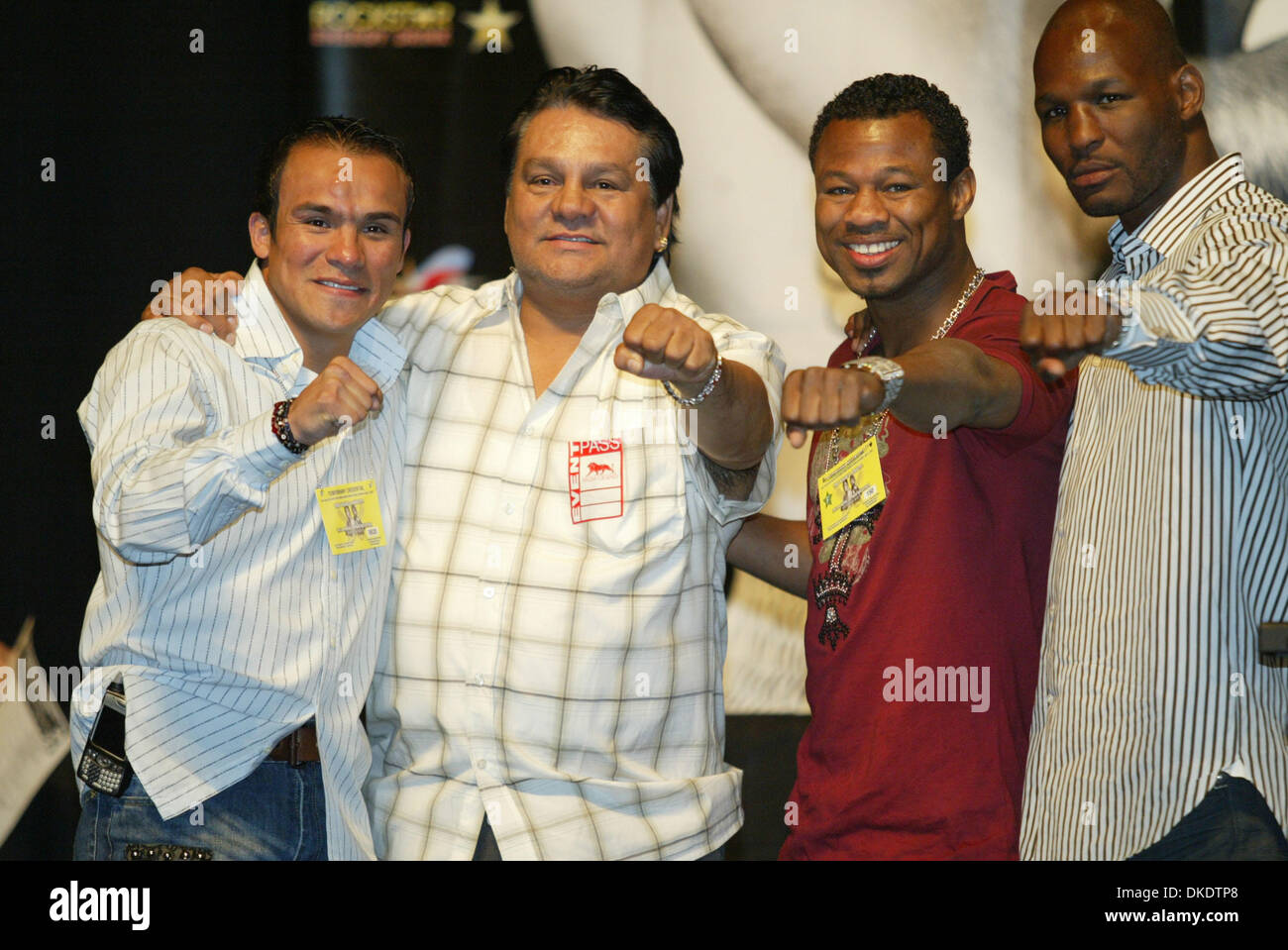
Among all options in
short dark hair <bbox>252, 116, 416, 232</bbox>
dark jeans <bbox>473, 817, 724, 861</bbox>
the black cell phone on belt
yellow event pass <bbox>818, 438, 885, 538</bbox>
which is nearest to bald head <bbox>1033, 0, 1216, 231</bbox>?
yellow event pass <bbox>818, 438, 885, 538</bbox>

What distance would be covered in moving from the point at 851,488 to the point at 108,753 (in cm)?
148

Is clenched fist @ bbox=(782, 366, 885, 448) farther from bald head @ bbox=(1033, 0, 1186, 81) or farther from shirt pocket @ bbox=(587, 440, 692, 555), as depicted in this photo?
bald head @ bbox=(1033, 0, 1186, 81)

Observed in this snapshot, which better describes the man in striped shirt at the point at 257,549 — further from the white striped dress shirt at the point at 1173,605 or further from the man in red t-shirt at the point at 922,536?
the white striped dress shirt at the point at 1173,605

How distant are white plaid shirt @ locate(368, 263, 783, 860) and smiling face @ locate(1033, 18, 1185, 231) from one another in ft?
2.28

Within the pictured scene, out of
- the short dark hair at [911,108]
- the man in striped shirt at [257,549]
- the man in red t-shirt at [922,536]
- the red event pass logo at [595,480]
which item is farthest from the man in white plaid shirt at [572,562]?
the short dark hair at [911,108]

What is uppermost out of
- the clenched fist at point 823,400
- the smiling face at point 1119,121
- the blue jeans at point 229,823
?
the smiling face at point 1119,121

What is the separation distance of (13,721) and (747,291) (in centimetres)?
244

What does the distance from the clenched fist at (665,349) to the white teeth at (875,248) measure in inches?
22.6

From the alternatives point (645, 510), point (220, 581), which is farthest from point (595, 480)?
point (220, 581)

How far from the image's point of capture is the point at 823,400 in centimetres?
179

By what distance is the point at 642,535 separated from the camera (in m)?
2.38

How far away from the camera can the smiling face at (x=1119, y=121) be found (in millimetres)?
2234

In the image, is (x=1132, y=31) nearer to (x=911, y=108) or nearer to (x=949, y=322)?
(x=911, y=108)
